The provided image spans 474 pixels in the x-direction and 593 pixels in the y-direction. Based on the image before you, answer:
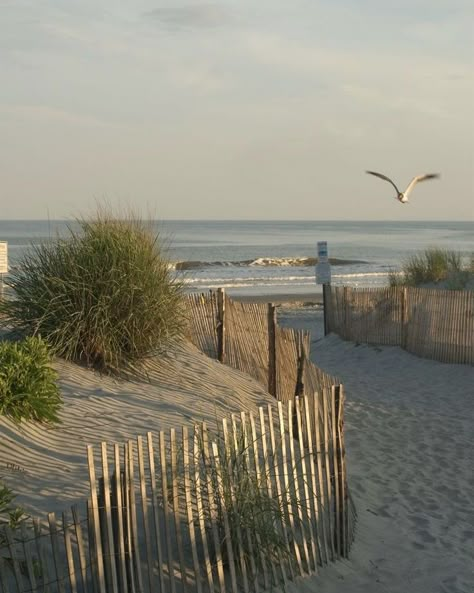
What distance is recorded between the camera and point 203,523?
5.55 m

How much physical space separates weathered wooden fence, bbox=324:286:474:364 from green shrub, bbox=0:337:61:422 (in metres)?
9.07

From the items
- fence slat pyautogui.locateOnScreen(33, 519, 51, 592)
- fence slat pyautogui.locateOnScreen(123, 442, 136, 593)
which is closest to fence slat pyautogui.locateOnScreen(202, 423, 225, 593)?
fence slat pyautogui.locateOnScreen(123, 442, 136, 593)

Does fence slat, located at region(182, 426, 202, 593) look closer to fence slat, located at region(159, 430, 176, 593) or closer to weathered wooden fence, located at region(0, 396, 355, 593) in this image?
weathered wooden fence, located at region(0, 396, 355, 593)

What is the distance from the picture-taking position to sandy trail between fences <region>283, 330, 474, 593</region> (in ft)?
21.3

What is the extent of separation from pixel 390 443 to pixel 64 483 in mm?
5065

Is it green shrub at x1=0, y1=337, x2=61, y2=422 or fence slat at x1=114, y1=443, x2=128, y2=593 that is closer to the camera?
fence slat at x1=114, y1=443, x2=128, y2=593

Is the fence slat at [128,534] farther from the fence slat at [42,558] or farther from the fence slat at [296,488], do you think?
the fence slat at [296,488]

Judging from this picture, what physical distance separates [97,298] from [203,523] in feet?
16.8

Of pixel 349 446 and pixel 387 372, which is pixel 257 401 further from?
pixel 387 372

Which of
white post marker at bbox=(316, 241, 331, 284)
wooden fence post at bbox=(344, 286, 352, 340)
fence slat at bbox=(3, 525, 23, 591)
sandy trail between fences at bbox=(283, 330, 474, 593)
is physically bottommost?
sandy trail between fences at bbox=(283, 330, 474, 593)

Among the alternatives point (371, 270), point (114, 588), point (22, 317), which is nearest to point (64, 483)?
point (114, 588)

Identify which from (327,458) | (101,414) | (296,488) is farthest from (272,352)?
(296,488)

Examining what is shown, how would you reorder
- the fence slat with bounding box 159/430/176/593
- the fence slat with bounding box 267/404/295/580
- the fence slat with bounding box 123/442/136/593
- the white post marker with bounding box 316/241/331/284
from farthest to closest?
1. the white post marker with bounding box 316/241/331/284
2. the fence slat with bounding box 267/404/295/580
3. the fence slat with bounding box 159/430/176/593
4. the fence slat with bounding box 123/442/136/593

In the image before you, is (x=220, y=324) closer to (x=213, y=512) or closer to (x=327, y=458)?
(x=327, y=458)
